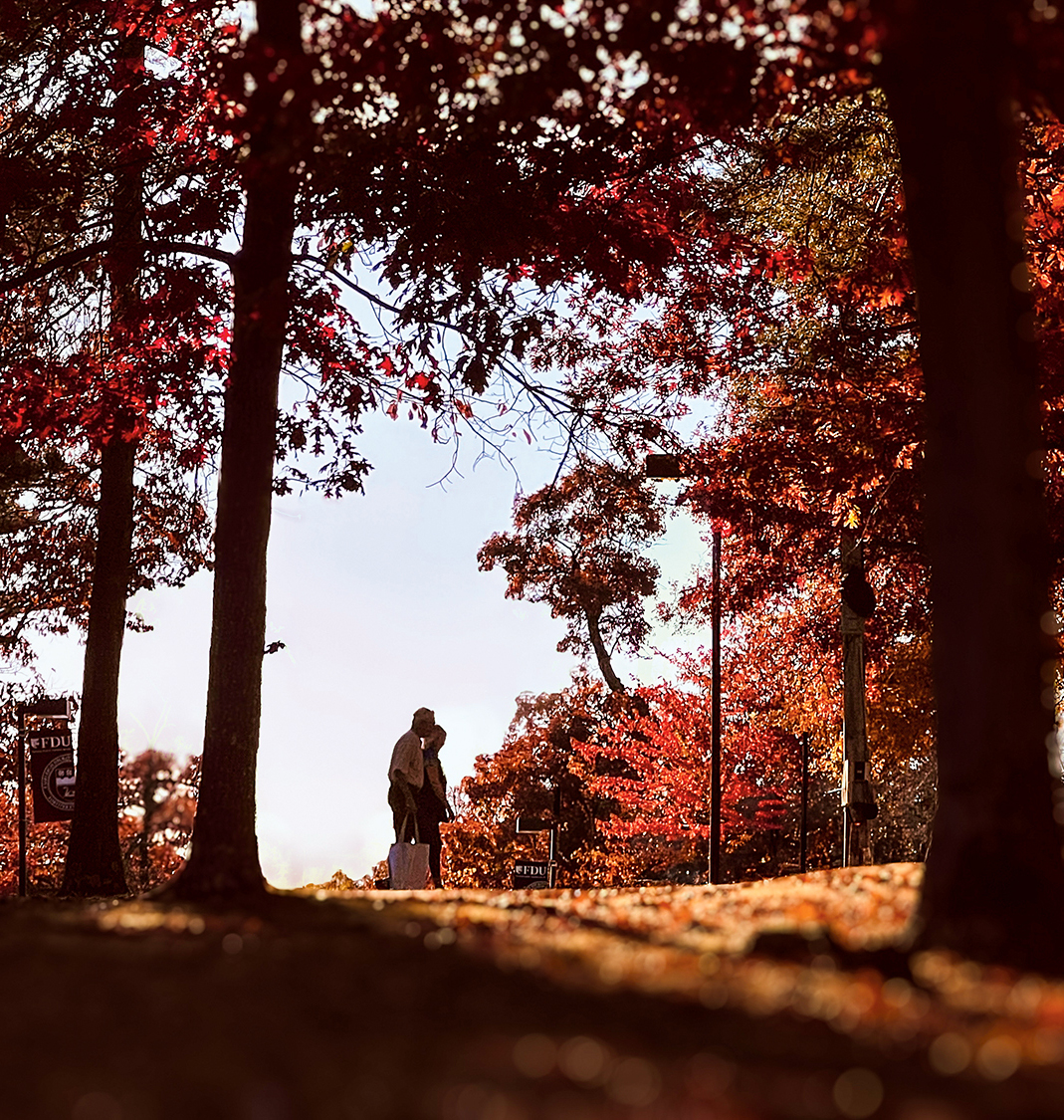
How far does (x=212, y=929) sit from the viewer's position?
710 centimetres

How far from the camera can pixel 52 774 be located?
20.2 m

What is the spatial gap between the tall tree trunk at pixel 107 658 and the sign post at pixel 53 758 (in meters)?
1.82

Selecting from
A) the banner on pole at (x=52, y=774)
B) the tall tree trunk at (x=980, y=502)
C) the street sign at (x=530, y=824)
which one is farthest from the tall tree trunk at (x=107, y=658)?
the tall tree trunk at (x=980, y=502)

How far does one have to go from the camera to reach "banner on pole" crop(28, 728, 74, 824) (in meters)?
19.8

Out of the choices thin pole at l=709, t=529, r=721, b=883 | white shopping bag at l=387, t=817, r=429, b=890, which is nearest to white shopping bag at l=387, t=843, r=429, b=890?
white shopping bag at l=387, t=817, r=429, b=890

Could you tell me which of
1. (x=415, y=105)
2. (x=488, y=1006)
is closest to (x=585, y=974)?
(x=488, y=1006)

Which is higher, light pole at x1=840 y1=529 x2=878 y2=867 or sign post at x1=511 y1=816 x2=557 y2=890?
light pole at x1=840 y1=529 x2=878 y2=867

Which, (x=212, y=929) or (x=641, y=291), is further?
(x=641, y=291)

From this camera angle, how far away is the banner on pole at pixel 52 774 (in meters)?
19.8

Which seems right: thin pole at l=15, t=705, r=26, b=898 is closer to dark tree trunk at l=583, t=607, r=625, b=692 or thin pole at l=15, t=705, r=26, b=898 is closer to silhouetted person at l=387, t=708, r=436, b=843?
silhouetted person at l=387, t=708, r=436, b=843

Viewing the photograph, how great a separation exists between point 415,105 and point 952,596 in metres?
4.17

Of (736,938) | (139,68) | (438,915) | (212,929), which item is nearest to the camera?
(736,938)

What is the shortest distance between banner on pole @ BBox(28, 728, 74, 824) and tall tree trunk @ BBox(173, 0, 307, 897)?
35.9ft

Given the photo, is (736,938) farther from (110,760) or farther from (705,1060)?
(110,760)
